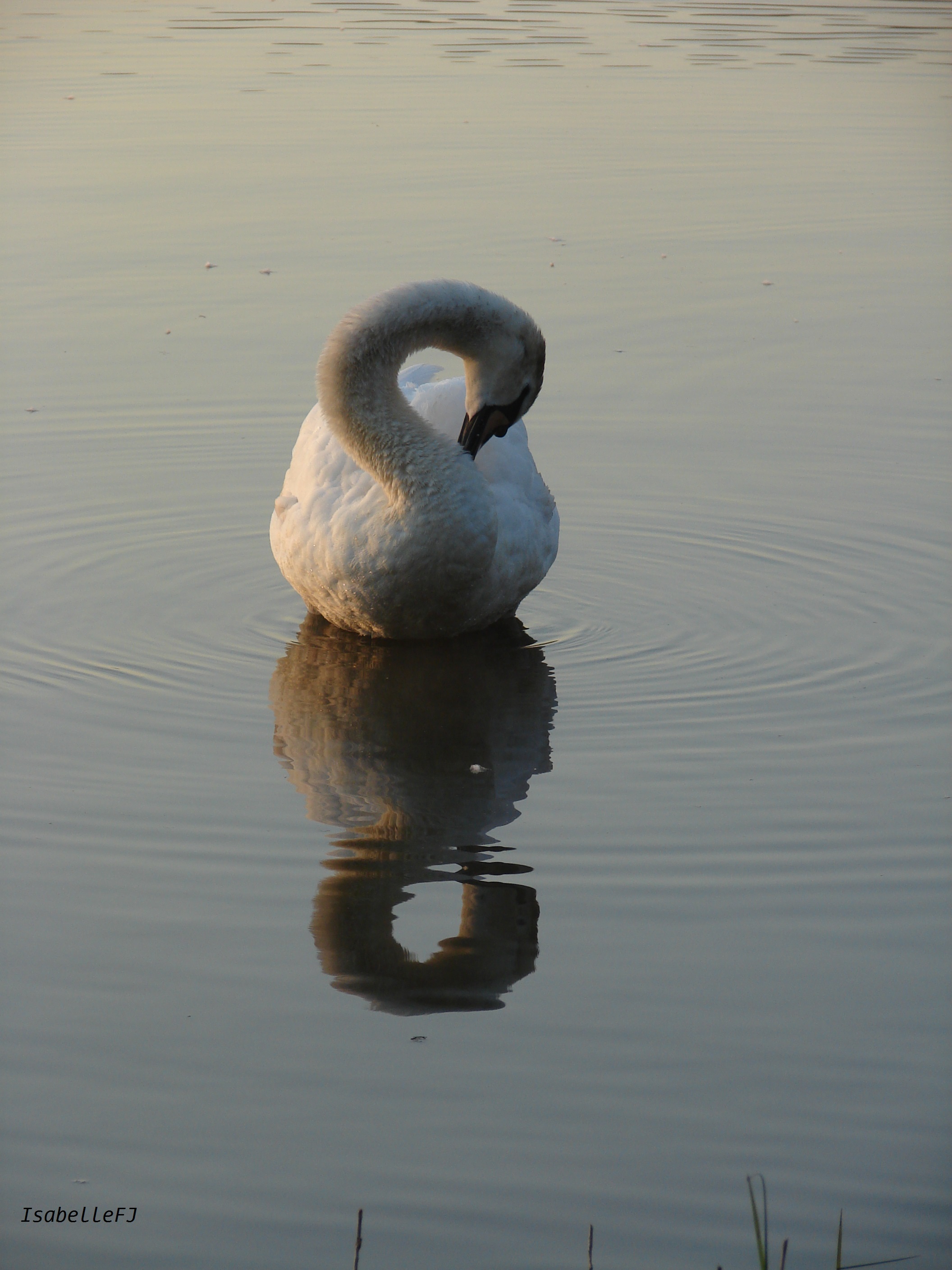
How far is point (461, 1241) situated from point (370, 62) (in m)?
21.7

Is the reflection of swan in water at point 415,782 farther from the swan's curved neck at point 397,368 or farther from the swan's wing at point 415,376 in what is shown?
the swan's wing at point 415,376

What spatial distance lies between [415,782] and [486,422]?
1759 mm

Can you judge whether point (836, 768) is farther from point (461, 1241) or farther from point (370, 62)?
point (370, 62)

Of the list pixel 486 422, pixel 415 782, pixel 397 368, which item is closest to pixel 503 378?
pixel 486 422

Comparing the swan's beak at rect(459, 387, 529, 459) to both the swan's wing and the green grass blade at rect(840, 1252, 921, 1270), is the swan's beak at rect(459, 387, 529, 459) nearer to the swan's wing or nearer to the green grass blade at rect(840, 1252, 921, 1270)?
the swan's wing

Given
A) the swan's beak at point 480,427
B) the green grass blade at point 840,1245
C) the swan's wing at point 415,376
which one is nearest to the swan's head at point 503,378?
the swan's beak at point 480,427

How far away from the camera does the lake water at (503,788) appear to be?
3.46 meters

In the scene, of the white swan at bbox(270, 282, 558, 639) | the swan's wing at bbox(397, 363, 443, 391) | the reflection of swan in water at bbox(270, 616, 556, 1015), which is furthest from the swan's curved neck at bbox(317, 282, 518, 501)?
the swan's wing at bbox(397, 363, 443, 391)

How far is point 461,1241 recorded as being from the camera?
3.27m

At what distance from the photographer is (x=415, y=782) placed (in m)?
5.37

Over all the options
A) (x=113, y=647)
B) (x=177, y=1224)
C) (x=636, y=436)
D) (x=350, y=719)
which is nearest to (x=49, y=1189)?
(x=177, y=1224)

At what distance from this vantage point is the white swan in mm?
6266

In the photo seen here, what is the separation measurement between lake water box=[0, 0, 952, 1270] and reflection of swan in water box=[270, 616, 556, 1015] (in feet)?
0.06

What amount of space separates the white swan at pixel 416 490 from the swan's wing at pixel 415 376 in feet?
2.33
